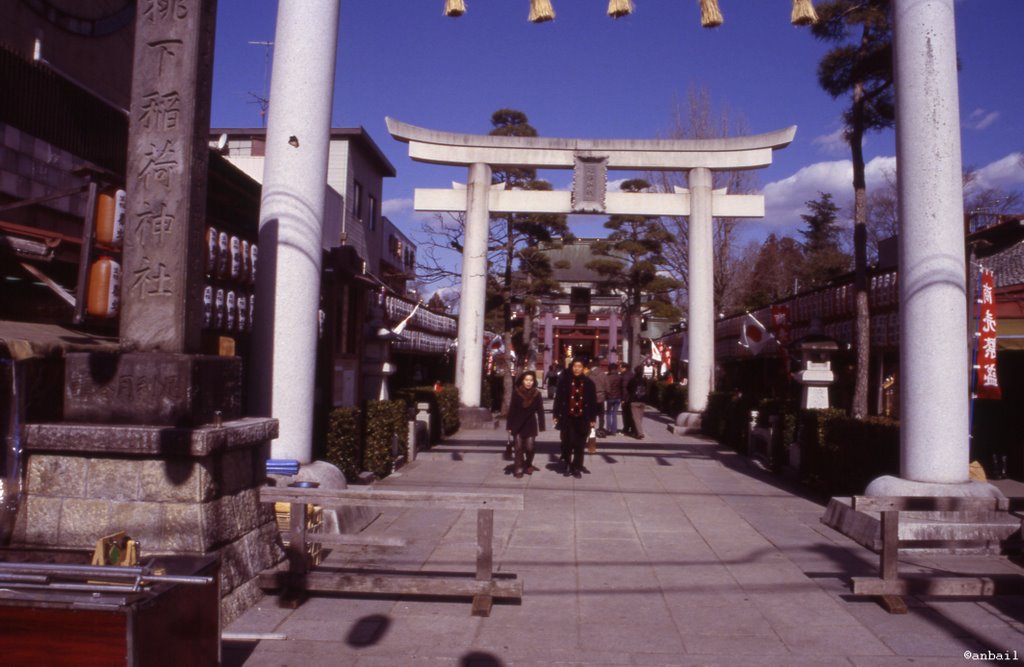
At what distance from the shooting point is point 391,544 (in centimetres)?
581

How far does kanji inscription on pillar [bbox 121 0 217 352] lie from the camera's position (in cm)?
553

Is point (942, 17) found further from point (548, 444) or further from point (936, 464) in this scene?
point (548, 444)

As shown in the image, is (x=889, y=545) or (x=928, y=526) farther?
(x=928, y=526)

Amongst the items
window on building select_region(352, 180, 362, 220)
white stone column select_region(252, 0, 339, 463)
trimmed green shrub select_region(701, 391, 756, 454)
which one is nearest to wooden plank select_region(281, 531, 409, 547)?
white stone column select_region(252, 0, 339, 463)

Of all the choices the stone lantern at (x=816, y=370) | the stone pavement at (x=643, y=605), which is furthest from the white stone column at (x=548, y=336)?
the stone pavement at (x=643, y=605)

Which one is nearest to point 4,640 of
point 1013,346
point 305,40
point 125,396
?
point 125,396

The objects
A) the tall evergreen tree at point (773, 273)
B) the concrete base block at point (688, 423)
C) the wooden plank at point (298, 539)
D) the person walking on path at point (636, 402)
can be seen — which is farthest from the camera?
the tall evergreen tree at point (773, 273)

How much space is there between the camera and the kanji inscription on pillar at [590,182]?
20.2 m

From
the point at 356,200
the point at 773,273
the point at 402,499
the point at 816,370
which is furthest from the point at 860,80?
the point at 773,273

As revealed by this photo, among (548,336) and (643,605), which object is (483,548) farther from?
(548,336)

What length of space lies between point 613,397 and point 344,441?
9847 mm

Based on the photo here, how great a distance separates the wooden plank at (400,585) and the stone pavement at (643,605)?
0.13 metres

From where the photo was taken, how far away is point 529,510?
996cm

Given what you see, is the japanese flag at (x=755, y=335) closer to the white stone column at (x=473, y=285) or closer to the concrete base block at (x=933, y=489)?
the white stone column at (x=473, y=285)
